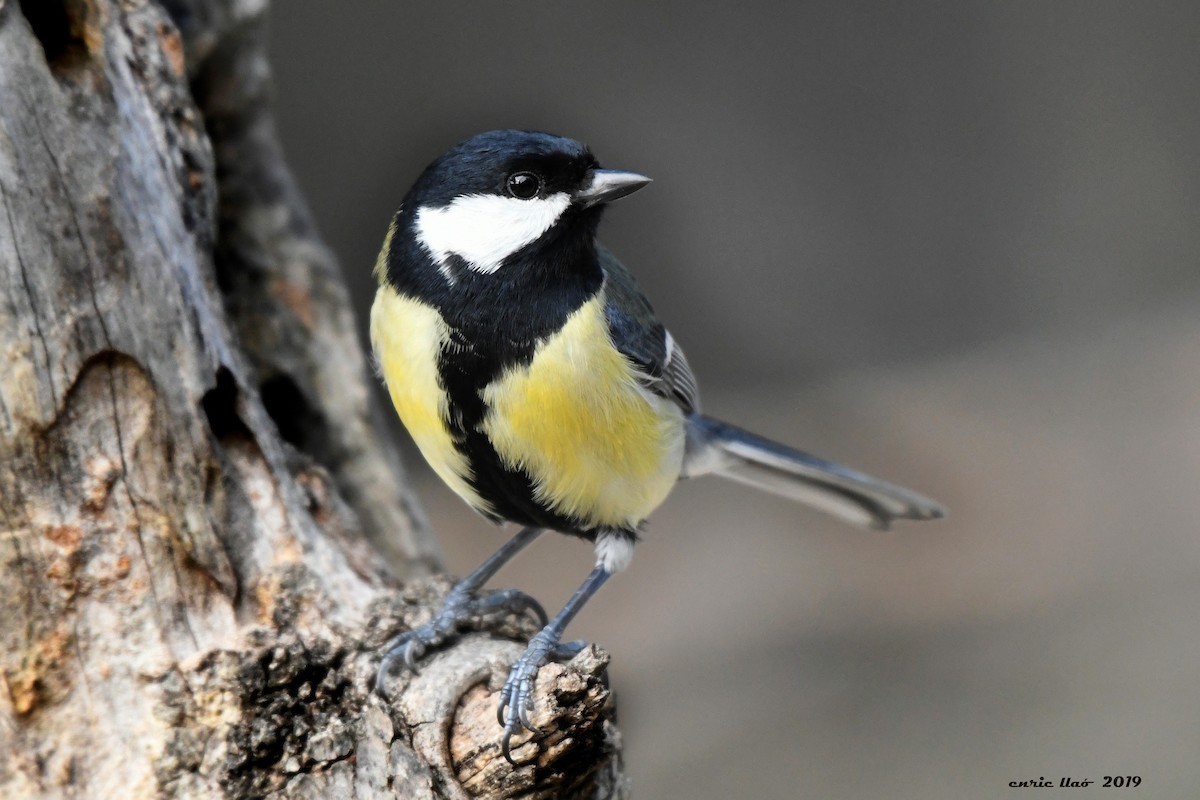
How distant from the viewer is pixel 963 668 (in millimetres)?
3963

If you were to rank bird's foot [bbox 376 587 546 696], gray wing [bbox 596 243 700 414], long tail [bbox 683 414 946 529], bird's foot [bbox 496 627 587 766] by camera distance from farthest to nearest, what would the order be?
long tail [bbox 683 414 946 529], gray wing [bbox 596 243 700 414], bird's foot [bbox 376 587 546 696], bird's foot [bbox 496 627 587 766]

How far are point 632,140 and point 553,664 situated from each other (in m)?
2.95

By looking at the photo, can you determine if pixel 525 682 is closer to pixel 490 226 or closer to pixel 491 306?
pixel 491 306

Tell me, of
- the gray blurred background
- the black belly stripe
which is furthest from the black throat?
the gray blurred background

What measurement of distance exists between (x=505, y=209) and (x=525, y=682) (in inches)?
29.1

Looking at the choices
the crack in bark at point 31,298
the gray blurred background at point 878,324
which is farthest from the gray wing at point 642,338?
the gray blurred background at point 878,324

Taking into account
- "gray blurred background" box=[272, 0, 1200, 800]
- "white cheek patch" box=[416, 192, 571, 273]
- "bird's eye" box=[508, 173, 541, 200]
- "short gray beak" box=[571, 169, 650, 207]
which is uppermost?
"gray blurred background" box=[272, 0, 1200, 800]

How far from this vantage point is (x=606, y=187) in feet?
5.92

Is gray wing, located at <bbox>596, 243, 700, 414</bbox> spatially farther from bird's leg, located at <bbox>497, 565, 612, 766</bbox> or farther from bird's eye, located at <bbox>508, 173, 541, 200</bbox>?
bird's leg, located at <bbox>497, 565, 612, 766</bbox>

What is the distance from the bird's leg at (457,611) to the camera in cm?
174

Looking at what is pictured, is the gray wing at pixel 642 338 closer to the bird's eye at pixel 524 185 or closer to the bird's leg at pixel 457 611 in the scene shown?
the bird's eye at pixel 524 185

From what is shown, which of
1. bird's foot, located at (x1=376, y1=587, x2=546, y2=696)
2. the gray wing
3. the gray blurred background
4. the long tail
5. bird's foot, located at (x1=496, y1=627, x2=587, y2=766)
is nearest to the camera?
bird's foot, located at (x1=496, y1=627, x2=587, y2=766)

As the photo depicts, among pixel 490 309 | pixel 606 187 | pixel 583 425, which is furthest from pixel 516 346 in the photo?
pixel 606 187

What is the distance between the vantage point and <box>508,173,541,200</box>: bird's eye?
1766 millimetres
